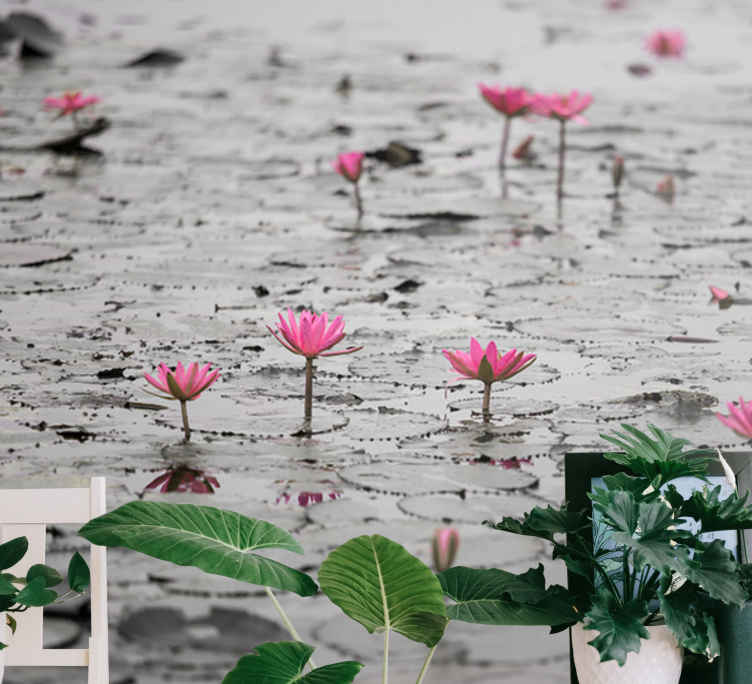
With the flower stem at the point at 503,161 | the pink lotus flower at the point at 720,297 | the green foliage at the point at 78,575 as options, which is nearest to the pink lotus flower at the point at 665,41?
the flower stem at the point at 503,161

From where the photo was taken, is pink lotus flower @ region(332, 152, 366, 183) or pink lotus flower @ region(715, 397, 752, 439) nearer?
pink lotus flower @ region(715, 397, 752, 439)

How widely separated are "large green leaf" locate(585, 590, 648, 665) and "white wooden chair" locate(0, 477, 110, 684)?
71cm

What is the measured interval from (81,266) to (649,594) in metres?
1.07

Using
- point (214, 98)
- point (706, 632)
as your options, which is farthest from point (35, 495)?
point (706, 632)

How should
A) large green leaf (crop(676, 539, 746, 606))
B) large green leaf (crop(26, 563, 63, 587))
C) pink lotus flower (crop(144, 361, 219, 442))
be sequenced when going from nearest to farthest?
large green leaf (crop(676, 539, 746, 606))
large green leaf (crop(26, 563, 63, 587))
pink lotus flower (crop(144, 361, 219, 442))

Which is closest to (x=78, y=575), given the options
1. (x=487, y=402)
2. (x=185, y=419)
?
(x=185, y=419)

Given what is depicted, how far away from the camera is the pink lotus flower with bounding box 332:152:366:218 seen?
1729 mm

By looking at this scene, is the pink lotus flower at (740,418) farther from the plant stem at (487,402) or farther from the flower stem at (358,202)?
the flower stem at (358,202)

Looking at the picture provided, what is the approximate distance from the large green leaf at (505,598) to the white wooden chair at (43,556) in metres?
0.52

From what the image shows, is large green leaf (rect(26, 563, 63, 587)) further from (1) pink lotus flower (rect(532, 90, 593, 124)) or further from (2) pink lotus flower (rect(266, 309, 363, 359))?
(1) pink lotus flower (rect(532, 90, 593, 124))

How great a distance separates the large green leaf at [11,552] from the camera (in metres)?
1.36

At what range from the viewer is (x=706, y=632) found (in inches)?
49.1

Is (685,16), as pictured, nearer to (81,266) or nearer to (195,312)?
(195,312)

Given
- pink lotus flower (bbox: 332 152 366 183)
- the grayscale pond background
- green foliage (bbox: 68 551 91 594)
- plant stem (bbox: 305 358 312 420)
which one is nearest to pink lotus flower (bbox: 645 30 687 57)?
the grayscale pond background
